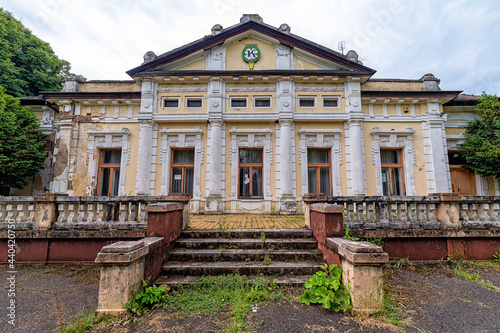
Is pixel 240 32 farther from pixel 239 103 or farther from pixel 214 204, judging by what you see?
pixel 214 204

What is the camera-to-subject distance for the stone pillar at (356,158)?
9.69 metres

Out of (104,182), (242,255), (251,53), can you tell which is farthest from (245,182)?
(104,182)

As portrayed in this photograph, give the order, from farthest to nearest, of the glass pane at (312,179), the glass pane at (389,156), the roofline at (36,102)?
the roofline at (36,102)
the glass pane at (389,156)
the glass pane at (312,179)

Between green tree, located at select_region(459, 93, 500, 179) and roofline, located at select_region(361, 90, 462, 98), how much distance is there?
4.90 ft

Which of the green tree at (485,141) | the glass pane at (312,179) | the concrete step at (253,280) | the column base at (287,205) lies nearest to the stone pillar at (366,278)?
the concrete step at (253,280)

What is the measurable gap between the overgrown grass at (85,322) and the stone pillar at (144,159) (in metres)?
7.25

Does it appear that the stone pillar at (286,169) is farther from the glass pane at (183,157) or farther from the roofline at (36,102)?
the roofline at (36,102)

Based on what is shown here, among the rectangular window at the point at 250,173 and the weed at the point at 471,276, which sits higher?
the rectangular window at the point at 250,173

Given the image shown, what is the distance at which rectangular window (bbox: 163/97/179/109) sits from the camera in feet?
34.3

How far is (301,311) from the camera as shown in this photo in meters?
3.02

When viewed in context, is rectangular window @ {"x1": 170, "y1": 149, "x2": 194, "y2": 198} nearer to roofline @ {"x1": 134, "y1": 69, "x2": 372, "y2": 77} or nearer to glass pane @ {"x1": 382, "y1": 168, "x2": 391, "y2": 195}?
roofline @ {"x1": 134, "y1": 69, "x2": 372, "y2": 77}

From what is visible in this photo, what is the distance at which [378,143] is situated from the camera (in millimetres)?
10336

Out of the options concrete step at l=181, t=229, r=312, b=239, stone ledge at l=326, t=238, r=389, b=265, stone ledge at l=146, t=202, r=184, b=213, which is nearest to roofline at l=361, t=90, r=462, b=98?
concrete step at l=181, t=229, r=312, b=239

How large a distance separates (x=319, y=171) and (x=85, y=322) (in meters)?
9.38
